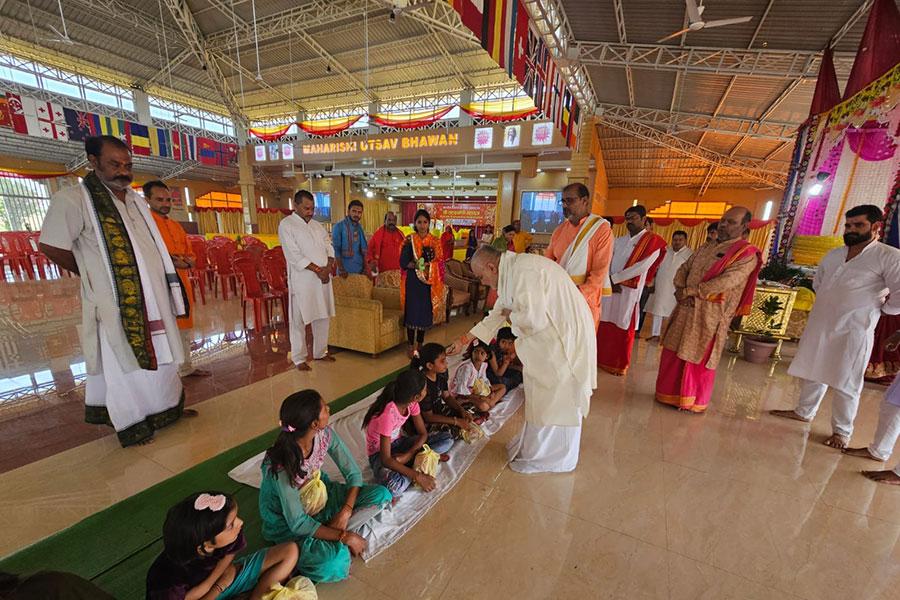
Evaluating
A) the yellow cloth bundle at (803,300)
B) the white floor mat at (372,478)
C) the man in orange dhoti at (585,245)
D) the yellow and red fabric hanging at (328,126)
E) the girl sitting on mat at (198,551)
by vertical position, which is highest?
the yellow and red fabric hanging at (328,126)

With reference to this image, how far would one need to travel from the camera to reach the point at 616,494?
78.4 inches

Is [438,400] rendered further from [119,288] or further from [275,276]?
[275,276]

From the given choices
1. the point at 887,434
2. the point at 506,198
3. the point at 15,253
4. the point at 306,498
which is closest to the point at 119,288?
the point at 306,498

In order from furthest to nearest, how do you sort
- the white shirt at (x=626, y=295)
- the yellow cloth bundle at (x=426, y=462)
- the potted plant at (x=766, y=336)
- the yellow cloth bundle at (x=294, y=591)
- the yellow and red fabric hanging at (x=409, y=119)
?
the yellow and red fabric hanging at (x=409, y=119) → the potted plant at (x=766, y=336) → the white shirt at (x=626, y=295) → the yellow cloth bundle at (x=426, y=462) → the yellow cloth bundle at (x=294, y=591)

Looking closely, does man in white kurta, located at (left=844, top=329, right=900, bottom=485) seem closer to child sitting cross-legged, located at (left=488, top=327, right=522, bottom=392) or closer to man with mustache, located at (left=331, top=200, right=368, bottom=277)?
child sitting cross-legged, located at (left=488, top=327, right=522, bottom=392)

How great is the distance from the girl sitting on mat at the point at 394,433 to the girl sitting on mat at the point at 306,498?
276mm

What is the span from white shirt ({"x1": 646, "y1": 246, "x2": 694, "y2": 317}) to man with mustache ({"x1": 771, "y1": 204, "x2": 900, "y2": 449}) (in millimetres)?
2147

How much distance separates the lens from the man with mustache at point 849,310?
2.38 metres

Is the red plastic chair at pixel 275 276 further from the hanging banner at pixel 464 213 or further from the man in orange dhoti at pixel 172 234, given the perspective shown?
the hanging banner at pixel 464 213

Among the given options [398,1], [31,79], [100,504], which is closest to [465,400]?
[100,504]

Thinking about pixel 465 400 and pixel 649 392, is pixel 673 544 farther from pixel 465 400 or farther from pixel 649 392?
pixel 649 392

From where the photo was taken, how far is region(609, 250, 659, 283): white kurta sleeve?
11.6 ft

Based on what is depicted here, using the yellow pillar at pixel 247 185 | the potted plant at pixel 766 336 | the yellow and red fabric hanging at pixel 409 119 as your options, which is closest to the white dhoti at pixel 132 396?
the potted plant at pixel 766 336

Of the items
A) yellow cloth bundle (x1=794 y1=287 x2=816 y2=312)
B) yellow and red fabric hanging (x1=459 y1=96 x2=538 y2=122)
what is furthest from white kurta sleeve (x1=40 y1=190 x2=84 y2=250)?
yellow and red fabric hanging (x1=459 y1=96 x2=538 y2=122)
